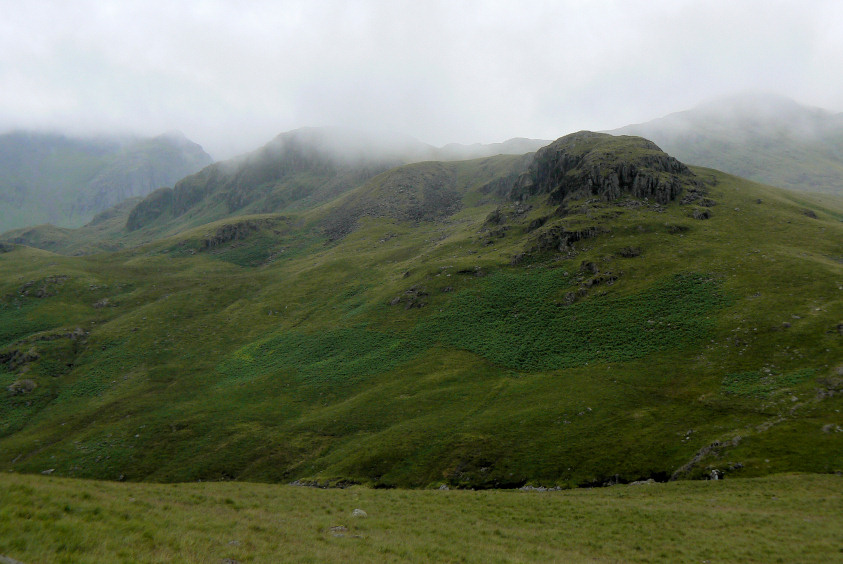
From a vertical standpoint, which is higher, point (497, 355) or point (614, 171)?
point (614, 171)

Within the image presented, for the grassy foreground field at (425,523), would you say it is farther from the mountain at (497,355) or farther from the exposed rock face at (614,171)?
the exposed rock face at (614,171)

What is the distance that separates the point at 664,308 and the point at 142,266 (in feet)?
637

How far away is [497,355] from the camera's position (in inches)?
2842

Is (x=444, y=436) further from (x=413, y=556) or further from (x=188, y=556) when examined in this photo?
(x=188, y=556)

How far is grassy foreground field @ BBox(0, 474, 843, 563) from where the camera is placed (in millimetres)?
12617

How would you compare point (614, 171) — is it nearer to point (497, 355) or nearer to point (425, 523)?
point (497, 355)

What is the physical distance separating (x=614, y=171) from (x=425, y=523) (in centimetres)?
11818

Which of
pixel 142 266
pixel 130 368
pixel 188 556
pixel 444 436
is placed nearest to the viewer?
pixel 188 556

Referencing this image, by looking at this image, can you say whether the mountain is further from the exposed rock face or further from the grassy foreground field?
the grassy foreground field

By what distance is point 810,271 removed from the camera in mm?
67438

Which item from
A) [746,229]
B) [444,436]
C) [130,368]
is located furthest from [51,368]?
[746,229]

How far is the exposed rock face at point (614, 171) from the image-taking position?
11106 centimetres

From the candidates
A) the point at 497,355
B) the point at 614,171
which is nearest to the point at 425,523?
the point at 497,355

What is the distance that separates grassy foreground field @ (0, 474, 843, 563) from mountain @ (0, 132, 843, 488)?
883 centimetres
